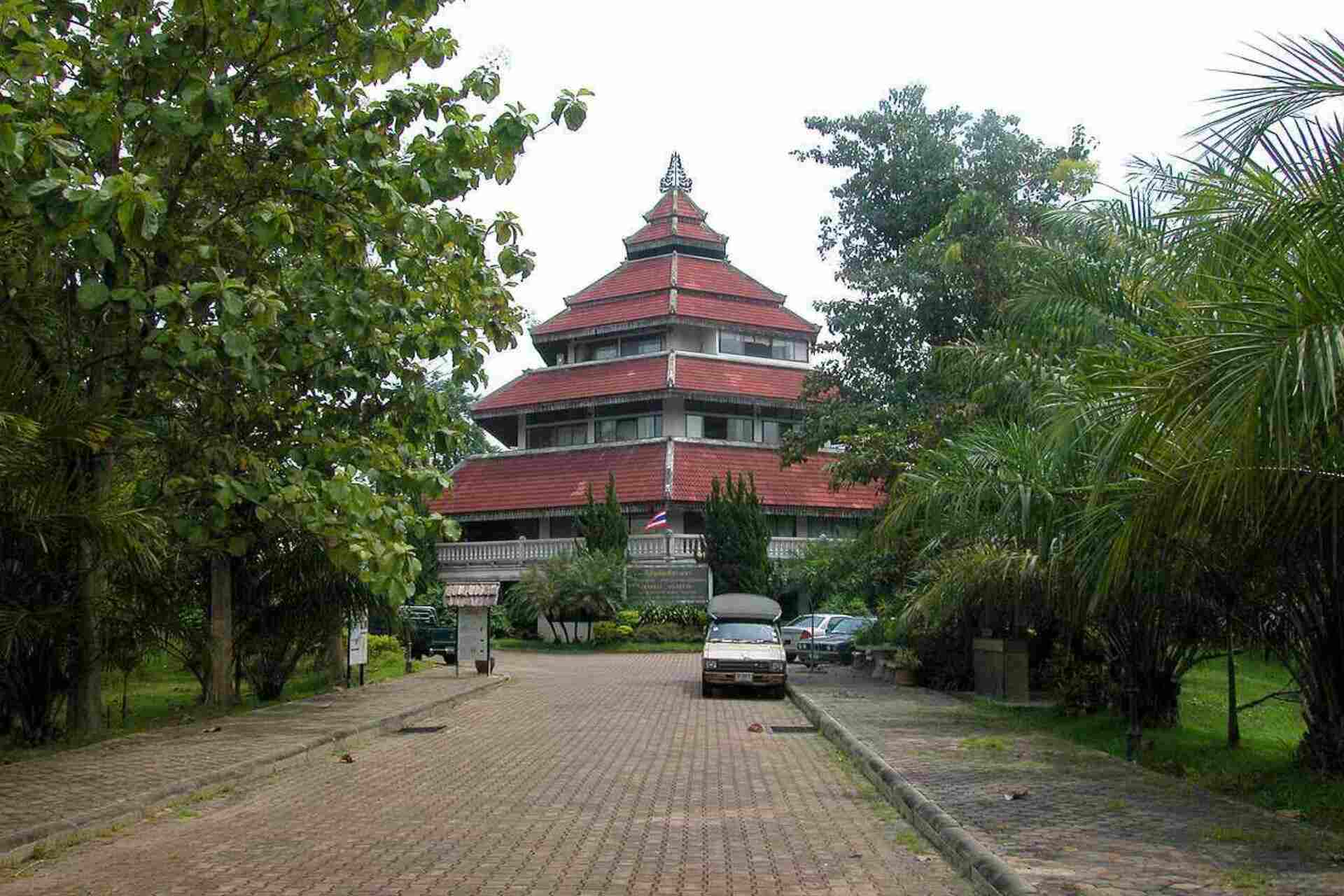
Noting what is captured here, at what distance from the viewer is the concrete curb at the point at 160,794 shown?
28.5ft

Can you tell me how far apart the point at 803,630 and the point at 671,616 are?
25.2 ft

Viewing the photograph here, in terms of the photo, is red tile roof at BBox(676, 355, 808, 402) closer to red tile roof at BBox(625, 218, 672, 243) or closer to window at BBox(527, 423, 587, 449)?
window at BBox(527, 423, 587, 449)

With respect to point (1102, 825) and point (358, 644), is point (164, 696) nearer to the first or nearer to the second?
point (358, 644)

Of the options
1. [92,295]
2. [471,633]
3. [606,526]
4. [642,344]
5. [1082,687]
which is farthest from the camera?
[642,344]

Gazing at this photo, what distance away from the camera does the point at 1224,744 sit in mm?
12930

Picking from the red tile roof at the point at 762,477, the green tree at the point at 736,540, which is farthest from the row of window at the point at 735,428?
the green tree at the point at 736,540

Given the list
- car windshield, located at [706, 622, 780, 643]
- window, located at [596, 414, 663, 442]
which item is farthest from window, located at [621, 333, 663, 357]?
car windshield, located at [706, 622, 780, 643]

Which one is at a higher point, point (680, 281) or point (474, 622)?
point (680, 281)

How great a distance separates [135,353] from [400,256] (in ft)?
9.67

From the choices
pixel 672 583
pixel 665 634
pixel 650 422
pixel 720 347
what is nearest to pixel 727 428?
pixel 650 422

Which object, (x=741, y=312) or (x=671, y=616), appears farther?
(x=741, y=312)

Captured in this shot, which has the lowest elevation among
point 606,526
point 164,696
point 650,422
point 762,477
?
point 164,696

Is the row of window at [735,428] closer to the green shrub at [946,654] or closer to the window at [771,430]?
the window at [771,430]

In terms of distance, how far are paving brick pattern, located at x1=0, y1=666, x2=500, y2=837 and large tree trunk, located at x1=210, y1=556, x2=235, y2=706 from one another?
77 cm
